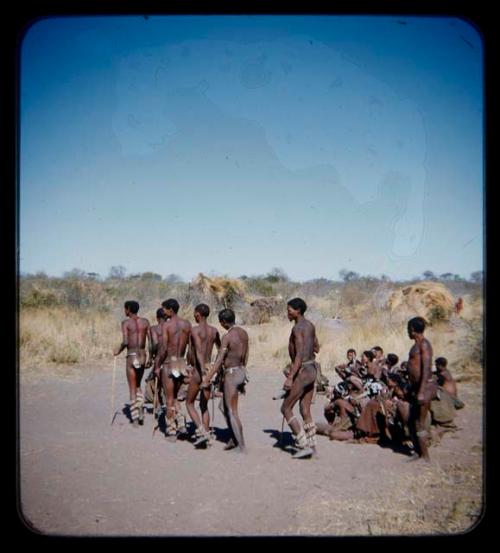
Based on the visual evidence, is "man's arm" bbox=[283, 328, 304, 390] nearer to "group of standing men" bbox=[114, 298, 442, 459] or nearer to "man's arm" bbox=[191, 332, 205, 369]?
"group of standing men" bbox=[114, 298, 442, 459]

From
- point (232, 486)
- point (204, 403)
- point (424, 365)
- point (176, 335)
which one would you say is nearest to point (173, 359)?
point (176, 335)

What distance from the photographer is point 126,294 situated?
92.3ft

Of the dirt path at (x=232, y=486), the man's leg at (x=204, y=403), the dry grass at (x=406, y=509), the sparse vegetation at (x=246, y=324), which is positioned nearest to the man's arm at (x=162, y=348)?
the man's leg at (x=204, y=403)

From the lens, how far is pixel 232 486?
5.61 meters

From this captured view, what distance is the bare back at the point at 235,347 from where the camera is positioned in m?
6.58

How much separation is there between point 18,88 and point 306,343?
425cm

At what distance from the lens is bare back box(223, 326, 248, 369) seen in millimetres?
6582

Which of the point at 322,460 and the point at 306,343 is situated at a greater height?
the point at 306,343

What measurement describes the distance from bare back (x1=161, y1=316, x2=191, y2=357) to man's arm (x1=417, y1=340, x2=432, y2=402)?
3.19 m

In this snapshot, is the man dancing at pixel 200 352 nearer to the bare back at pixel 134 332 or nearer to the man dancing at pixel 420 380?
the bare back at pixel 134 332
